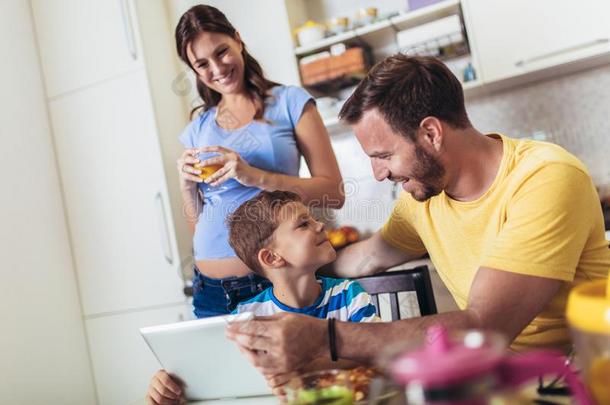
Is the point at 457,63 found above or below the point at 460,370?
above

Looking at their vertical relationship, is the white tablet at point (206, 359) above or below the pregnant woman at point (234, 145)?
below

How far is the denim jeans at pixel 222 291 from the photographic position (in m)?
1.39

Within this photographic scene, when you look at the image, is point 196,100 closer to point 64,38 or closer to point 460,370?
point 64,38

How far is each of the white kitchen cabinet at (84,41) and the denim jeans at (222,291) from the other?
123 centimetres

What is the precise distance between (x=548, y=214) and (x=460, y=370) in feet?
2.06

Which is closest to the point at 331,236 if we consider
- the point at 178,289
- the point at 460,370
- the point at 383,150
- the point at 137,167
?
the point at 178,289

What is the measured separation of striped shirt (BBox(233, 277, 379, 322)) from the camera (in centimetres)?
117

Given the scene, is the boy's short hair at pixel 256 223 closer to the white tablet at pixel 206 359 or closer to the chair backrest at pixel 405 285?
the chair backrest at pixel 405 285

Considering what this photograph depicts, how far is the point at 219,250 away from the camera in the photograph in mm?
1479

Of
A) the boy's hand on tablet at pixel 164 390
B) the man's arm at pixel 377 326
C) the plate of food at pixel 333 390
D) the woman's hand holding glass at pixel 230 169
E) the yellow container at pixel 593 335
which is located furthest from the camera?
the woman's hand holding glass at pixel 230 169

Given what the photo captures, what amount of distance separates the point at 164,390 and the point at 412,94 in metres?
0.67

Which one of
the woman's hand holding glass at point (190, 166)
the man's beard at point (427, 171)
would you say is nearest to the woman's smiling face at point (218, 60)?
the woman's hand holding glass at point (190, 166)

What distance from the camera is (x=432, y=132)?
1.10m

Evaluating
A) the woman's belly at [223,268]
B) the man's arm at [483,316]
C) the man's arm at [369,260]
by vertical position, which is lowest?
the man's arm at [483,316]
